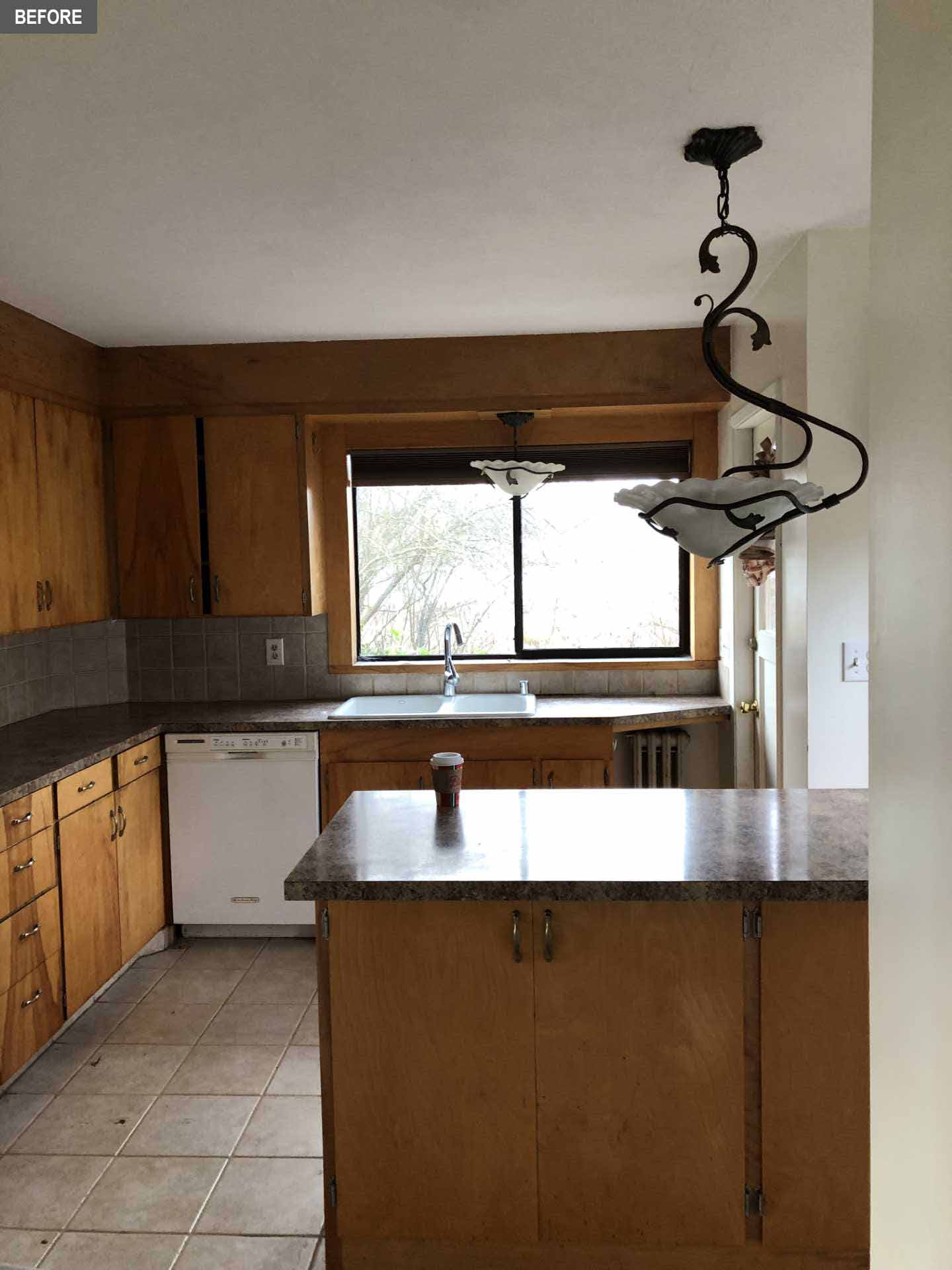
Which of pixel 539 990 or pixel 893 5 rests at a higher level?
pixel 893 5

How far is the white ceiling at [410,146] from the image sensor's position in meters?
1.82

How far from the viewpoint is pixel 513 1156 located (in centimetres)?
219

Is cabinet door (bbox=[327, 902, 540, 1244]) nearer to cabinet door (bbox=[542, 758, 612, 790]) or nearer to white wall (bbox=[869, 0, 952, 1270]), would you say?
white wall (bbox=[869, 0, 952, 1270])

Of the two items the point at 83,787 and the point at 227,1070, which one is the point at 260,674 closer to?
the point at 83,787

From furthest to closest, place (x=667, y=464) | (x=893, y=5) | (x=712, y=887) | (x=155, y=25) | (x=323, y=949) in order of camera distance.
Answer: (x=667, y=464)
(x=323, y=949)
(x=712, y=887)
(x=155, y=25)
(x=893, y=5)

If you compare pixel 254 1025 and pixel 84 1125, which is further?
pixel 254 1025

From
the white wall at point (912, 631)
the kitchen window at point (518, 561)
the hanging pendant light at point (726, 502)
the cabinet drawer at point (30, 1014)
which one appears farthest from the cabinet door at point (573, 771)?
the white wall at point (912, 631)

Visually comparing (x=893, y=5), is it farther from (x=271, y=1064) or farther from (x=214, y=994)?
(x=214, y=994)

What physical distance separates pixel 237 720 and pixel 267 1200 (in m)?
2.01

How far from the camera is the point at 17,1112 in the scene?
3057mm

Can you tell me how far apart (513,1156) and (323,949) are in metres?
0.60

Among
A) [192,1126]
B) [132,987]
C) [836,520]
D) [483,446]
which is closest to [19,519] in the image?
[132,987]

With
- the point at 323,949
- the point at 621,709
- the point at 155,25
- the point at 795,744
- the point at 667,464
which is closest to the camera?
the point at 155,25

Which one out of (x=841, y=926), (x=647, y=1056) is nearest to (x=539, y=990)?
(x=647, y=1056)
